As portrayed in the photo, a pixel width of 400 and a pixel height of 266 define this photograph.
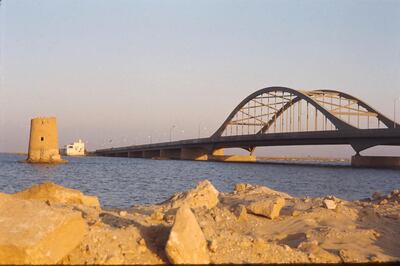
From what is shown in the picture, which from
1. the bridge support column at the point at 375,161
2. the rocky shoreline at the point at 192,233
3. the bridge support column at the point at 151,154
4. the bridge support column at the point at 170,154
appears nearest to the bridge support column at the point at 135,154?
the bridge support column at the point at 151,154

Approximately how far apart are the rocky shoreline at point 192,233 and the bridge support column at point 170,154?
324 feet

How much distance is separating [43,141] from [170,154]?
56.1 metres

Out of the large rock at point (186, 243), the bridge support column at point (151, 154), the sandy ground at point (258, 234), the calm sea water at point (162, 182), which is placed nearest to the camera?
the large rock at point (186, 243)

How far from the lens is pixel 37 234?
6.28 meters

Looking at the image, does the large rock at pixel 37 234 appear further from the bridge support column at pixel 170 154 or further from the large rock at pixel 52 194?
the bridge support column at pixel 170 154

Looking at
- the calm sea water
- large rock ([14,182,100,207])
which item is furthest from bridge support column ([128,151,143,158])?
large rock ([14,182,100,207])

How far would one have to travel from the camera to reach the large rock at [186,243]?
634 centimetres

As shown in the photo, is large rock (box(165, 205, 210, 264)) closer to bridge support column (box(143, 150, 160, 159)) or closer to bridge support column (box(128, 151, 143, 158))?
bridge support column (box(143, 150, 160, 159))

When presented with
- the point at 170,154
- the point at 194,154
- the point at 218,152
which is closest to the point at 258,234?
the point at 218,152

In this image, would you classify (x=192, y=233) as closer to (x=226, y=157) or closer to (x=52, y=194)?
(x=52, y=194)

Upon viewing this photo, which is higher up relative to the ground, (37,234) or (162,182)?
(37,234)

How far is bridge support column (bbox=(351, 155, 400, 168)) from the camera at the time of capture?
70.4 meters

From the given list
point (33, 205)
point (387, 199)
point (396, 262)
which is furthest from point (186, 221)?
point (387, 199)

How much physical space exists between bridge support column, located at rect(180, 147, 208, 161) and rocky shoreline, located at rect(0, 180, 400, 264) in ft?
303
